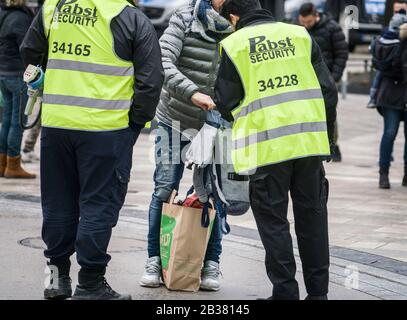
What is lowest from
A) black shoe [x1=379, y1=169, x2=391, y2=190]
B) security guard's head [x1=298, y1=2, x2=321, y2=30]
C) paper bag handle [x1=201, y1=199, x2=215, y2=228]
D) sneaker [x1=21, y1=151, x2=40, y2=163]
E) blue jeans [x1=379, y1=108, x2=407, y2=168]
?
sneaker [x1=21, y1=151, x2=40, y2=163]

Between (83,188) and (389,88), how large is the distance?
6355 mm

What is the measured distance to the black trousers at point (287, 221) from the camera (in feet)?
20.1

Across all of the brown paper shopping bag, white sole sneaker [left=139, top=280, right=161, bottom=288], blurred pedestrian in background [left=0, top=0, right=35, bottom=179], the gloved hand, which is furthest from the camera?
blurred pedestrian in background [left=0, top=0, right=35, bottom=179]

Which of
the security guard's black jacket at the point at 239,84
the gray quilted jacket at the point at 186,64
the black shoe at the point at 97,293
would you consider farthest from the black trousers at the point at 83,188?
the gray quilted jacket at the point at 186,64

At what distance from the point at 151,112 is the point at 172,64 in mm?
704

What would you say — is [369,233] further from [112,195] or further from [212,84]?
[112,195]

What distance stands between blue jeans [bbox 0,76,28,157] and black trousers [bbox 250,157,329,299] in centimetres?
563

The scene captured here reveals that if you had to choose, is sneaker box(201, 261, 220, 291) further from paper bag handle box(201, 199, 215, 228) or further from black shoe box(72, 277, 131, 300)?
black shoe box(72, 277, 131, 300)

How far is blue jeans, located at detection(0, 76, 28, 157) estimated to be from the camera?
1139 cm

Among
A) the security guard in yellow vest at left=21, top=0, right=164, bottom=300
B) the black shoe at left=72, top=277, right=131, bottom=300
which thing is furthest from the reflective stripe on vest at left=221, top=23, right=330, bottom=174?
the black shoe at left=72, top=277, right=131, bottom=300

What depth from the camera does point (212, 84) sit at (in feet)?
22.8

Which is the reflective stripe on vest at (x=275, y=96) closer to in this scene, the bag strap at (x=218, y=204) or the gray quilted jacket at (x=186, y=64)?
the bag strap at (x=218, y=204)
